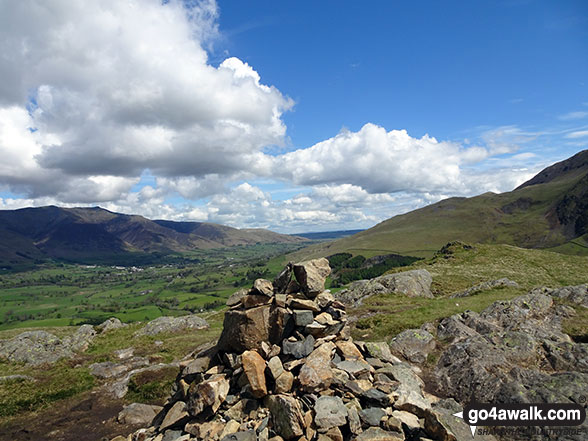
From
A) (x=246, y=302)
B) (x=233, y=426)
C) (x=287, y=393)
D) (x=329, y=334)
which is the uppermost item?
(x=246, y=302)

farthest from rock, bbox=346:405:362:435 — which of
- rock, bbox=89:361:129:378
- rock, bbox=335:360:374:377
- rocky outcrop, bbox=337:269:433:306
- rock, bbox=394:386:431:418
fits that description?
rocky outcrop, bbox=337:269:433:306

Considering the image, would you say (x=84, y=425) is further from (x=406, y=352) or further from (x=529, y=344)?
(x=529, y=344)

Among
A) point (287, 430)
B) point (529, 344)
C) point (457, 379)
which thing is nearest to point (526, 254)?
point (529, 344)

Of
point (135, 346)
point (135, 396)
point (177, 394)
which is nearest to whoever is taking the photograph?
point (177, 394)

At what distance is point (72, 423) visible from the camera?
20.8 m

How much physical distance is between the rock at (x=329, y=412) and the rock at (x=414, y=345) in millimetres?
12178

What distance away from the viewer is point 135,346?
4000 cm

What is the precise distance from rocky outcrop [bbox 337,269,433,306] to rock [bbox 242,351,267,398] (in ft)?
118

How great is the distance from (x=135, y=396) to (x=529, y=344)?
30.9m

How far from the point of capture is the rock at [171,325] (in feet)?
156

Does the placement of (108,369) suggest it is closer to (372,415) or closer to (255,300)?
(255,300)

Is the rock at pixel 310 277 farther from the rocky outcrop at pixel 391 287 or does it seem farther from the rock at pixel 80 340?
the rock at pixel 80 340

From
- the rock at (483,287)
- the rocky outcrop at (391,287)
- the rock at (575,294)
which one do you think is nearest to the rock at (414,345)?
the rock at (575,294)

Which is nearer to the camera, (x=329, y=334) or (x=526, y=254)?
(x=329, y=334)
